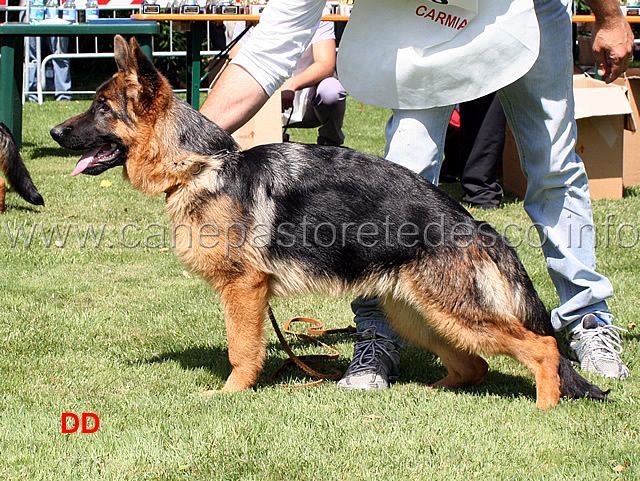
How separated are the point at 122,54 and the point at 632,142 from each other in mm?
5839

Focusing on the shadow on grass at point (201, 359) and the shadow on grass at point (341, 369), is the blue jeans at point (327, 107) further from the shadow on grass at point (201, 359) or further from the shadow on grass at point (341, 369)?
the shadow on grass at point (201, 359)

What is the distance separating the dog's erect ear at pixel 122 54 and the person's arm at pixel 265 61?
41 centimetres

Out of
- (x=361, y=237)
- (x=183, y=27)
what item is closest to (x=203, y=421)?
(x=361, y=237)

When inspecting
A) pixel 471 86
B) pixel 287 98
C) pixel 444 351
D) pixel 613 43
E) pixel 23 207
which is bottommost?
pixel 23 207

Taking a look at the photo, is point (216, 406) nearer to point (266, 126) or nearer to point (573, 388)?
point (573, 388)

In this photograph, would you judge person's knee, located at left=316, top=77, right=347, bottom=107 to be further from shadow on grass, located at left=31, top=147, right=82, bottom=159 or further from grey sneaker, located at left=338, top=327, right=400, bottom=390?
grey sneaker, located at left=338, top=327, right=400, bottom=390

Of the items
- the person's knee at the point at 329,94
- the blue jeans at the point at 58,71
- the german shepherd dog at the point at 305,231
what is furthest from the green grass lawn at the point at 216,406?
the blue jeans at the point at 58,71

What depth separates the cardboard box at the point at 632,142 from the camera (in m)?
7.23

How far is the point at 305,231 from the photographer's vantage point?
313cm

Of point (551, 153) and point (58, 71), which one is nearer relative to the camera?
point (551, 153)

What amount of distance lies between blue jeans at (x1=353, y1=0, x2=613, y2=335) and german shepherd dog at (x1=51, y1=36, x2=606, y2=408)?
306 mm

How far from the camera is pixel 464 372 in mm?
3369

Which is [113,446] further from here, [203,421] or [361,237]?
[361,237]

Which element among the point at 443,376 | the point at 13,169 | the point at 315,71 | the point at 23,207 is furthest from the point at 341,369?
the point at 315,71
